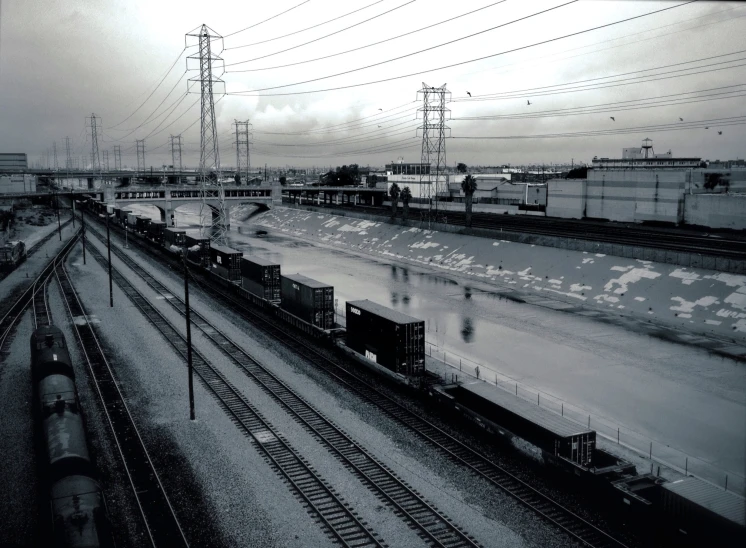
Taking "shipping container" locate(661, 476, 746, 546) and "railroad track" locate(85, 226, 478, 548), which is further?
"railroad track" locate(85, 226, 478, 548)

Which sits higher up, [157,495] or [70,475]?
[70,475]

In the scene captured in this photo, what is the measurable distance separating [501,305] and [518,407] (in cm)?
3039

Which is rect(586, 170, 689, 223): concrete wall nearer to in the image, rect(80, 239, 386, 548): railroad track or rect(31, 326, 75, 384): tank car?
rect(80, 239, 386, 548): railroad track

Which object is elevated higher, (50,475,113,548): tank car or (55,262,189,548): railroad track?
(50,475,113,548): tank car

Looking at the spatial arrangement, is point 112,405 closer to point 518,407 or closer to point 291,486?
point 291,486

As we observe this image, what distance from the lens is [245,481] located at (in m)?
22.4

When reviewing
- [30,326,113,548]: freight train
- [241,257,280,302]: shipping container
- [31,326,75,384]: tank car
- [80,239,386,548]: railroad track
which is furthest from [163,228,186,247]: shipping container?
[30,326,113,548]: freight train

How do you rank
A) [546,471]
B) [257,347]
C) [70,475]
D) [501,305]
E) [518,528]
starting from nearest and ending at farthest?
[70,475] < [518,528] < [546,471] < [257,347] < [501,305]

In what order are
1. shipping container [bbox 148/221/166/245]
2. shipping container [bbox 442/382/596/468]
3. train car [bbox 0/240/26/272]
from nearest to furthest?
shipping container [bbox 442/382/596/468] < train car [bbox 0/240/26/272] < shipping container [bbox 148/221/166/245]

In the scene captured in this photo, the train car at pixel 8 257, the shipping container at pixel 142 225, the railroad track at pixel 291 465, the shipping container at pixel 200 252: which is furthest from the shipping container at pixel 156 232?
the railroad track at pixel 291 465

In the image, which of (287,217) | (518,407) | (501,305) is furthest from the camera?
(287,217)

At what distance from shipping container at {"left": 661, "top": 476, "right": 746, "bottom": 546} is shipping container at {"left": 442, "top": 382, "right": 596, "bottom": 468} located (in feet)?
12.8

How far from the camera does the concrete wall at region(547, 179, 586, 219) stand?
100375mm

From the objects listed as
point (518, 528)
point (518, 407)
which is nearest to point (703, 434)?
point (518, 407)
